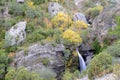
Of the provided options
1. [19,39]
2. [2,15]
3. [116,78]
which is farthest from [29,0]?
[116,78]

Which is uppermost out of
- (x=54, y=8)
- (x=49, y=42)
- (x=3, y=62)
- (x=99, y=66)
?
(x=54, y=8)

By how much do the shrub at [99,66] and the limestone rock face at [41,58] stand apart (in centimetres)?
894

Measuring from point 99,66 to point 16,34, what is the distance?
13730 mm

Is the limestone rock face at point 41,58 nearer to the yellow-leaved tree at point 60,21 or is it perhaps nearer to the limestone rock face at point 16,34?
the limestone rock face at point 16,34

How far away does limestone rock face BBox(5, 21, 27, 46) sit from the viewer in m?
31.9

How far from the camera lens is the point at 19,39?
32375 millimetres

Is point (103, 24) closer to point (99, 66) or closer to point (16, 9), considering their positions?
point (16, 9)

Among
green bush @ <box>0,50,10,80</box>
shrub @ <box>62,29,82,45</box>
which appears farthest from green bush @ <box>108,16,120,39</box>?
green bush @ <box>0,50,10,80</box>

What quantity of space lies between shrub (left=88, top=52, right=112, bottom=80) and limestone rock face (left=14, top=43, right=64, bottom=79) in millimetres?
8941

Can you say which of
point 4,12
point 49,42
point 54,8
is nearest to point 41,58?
point 49,42

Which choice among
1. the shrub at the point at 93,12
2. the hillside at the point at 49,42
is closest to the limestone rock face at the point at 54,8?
the hillside at the point at 49,42

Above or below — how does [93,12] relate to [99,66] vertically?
above

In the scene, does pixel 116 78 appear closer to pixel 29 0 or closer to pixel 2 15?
pixel 2 15

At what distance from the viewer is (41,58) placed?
99.7 ft
